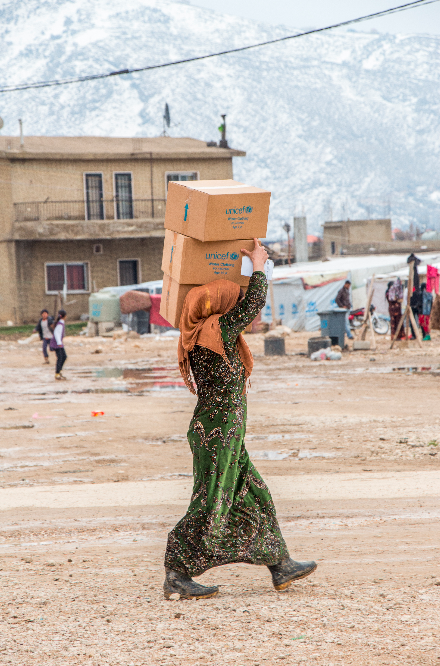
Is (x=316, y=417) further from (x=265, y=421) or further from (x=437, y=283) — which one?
(x=437, y=283)

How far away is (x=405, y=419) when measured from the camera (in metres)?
10.3

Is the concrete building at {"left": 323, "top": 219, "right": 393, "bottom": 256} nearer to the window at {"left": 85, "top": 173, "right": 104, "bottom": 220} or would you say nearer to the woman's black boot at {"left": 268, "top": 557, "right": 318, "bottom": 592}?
the window at {"left": 85, "top": 173, "right": 104, "bottom": 220}

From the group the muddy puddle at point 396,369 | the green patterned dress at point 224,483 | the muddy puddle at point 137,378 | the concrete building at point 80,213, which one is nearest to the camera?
the green patterned dress at point 224,483

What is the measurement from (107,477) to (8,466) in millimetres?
1261

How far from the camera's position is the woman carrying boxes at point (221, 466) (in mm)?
A: 3945

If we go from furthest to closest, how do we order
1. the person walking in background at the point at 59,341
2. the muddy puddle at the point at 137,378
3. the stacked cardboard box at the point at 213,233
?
the person walking in background at the point at 59,341, the muddy puddle at the point at 137,378, the stacked cardboard box at the point at 213,233

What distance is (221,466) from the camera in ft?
12.9

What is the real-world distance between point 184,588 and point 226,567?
758 millimetres

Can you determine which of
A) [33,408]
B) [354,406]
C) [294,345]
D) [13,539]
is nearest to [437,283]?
[294,345]

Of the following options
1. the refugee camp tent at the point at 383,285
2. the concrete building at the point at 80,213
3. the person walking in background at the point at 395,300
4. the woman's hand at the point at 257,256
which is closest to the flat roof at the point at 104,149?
the concrete building at the point at 80,213

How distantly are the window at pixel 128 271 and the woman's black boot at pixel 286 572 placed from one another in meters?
30.5

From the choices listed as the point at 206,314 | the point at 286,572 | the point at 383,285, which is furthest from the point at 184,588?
the point at 383,285

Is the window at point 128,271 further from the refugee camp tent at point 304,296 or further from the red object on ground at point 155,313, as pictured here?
the refugee camp tent at point 304,296

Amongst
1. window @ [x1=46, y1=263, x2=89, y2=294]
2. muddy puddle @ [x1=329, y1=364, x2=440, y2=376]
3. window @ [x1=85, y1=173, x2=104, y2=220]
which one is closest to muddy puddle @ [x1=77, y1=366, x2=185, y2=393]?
muddy puddle @ [x1=329, y1=364, x2=440, y2=376]
